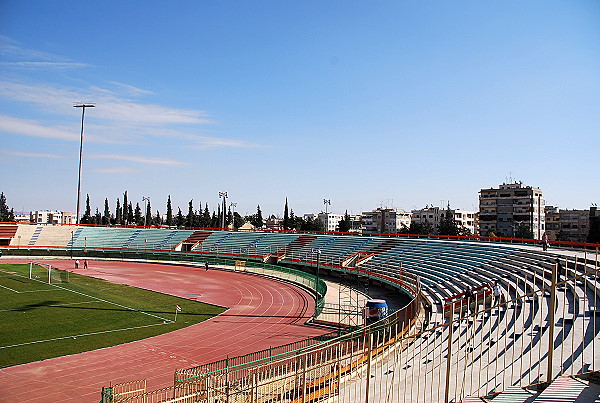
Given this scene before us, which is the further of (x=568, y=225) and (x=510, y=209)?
(x=568, y=225)

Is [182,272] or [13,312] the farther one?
[182,272]

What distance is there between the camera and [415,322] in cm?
1942

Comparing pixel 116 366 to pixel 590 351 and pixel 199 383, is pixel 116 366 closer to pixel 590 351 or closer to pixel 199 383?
pixel 199 383

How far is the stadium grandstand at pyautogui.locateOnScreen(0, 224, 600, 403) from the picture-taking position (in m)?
9.74

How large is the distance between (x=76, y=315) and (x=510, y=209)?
94.0 metres

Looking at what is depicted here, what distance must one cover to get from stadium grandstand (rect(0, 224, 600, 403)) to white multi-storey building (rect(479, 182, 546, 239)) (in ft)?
185

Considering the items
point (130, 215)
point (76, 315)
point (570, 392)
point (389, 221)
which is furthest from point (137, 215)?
point (570, 392)

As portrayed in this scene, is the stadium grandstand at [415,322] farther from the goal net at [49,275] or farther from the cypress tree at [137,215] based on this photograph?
the cypress tree at [137,215]

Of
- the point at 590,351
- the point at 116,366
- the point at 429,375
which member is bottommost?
the point at 116,366

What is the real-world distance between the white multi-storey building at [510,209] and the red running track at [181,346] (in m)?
74.0

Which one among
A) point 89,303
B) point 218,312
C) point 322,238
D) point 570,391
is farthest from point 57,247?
point 570,391

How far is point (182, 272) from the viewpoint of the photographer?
5159 centimetres

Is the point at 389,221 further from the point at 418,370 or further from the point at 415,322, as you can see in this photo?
the point at 418,370

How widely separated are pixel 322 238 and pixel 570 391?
53.4 meters
